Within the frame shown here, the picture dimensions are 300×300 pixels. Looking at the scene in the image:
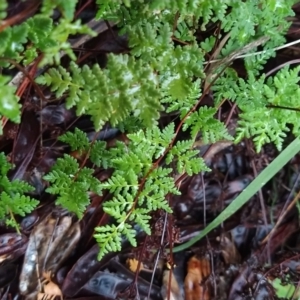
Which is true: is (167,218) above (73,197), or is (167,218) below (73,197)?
below

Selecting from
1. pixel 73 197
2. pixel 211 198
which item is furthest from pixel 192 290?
pixel 73 197

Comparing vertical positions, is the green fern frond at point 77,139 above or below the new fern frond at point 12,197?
above

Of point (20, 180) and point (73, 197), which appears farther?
point (20, 180)

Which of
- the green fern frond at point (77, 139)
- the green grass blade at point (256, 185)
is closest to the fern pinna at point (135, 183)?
the green fern frond at point (77, 139)

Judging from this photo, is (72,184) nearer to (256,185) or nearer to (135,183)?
(135,183)

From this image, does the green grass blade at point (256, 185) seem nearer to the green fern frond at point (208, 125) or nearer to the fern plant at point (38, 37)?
the green fern frond at point (208, 125)

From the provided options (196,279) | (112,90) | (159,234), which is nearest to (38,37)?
(112,90)

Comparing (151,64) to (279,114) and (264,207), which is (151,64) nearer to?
(279,114)
